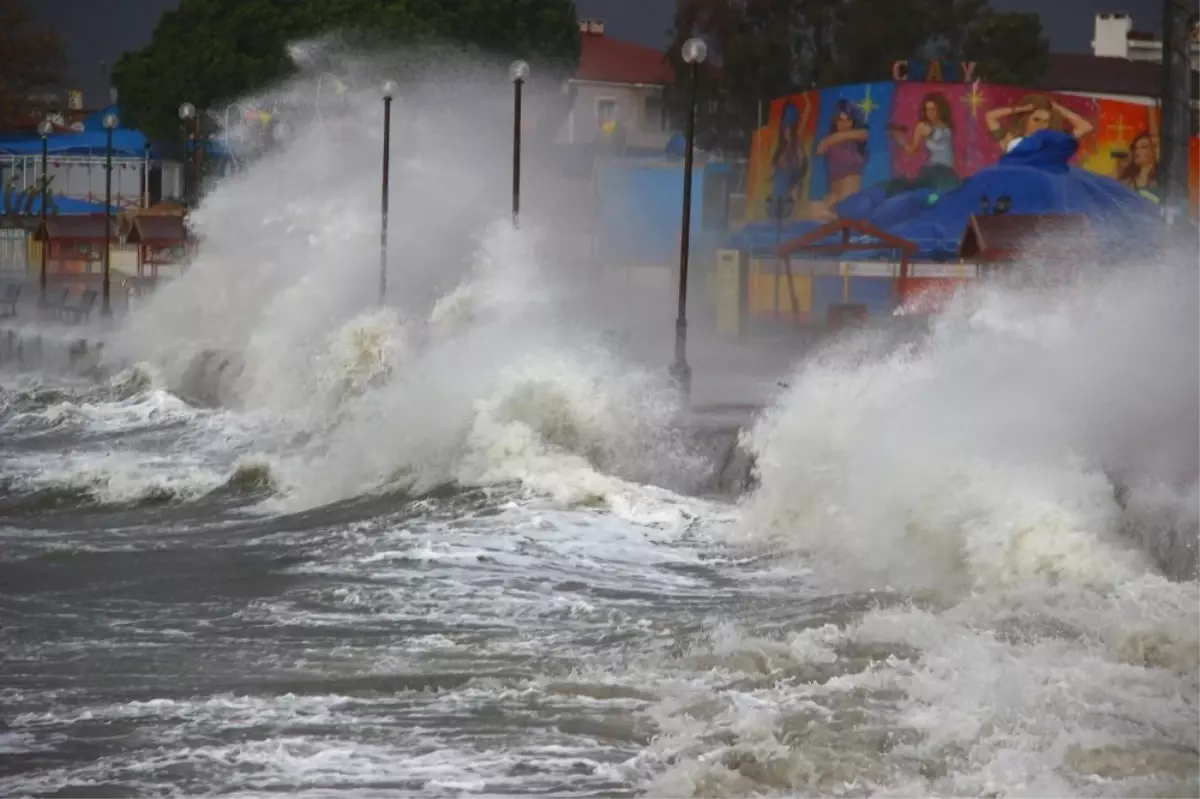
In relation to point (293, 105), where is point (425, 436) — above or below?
below

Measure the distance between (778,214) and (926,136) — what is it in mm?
→ 5906

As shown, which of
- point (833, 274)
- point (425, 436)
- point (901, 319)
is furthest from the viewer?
point (833, 274)

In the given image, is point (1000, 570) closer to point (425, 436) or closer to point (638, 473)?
point (638, 473)

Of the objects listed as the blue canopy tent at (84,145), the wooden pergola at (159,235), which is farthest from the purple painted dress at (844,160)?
the blue canopy tent at (84,145)

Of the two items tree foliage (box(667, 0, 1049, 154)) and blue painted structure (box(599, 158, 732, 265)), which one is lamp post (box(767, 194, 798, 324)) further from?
tree foliage (box(667, 0, 1049, 154))

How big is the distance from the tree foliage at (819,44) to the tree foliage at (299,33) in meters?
6.02

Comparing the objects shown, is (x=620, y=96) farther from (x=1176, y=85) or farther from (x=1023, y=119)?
(x=1176, y=85)

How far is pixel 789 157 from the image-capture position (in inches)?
1737

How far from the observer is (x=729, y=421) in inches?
749

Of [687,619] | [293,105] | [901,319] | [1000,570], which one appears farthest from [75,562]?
[293,105]

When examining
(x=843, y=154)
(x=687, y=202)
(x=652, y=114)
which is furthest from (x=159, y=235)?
(x=652, y=114)

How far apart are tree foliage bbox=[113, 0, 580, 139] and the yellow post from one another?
21.9 m

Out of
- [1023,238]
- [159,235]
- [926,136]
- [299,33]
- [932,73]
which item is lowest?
[159,235]

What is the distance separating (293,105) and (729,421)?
3453cm
